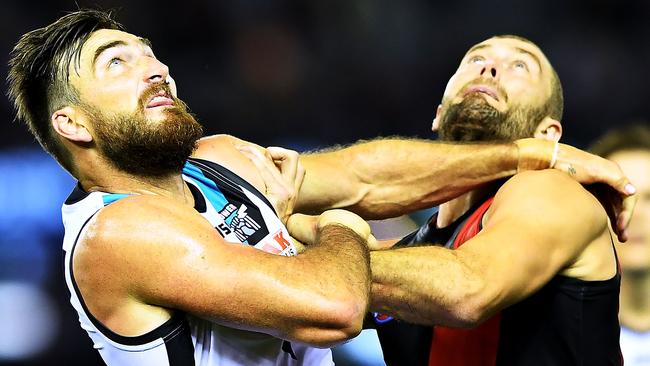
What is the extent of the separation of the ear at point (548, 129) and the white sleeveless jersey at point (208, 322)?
4.36 ft

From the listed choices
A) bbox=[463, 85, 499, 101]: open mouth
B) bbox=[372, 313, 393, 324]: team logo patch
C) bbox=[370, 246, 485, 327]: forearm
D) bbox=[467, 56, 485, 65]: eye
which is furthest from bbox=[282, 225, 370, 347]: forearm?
bbox=[467, 56, 485, 65]: eye

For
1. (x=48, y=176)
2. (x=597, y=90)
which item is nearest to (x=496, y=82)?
(x=48, y=176)

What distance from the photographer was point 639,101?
7.10m

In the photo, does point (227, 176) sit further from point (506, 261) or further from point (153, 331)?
point (506, 261)

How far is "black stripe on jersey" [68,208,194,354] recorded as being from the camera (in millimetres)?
2613

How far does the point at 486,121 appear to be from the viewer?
3713mm

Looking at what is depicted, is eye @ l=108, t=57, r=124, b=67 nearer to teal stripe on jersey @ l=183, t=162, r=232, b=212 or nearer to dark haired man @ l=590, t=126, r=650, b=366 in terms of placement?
teal stripe on jersey @ l=183, t=162, r=232, b=212

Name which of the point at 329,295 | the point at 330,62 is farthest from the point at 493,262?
the point at 330,62

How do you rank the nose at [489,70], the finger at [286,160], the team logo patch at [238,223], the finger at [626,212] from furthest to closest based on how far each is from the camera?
1. the nose at [489,70]
2. the finger at [626,212]
3. the finger at [286,160]
4. the team logo patch at [238,223]

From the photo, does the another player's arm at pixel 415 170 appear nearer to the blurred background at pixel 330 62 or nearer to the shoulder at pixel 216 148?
the shoulder at pixel 216 148

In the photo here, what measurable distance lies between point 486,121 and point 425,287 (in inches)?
43.4

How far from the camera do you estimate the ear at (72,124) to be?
2.84 metres

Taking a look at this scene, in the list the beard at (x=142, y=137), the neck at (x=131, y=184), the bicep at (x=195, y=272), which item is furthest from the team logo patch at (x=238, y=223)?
the bicep at (x=195, y=272)

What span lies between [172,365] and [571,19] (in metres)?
5.51
